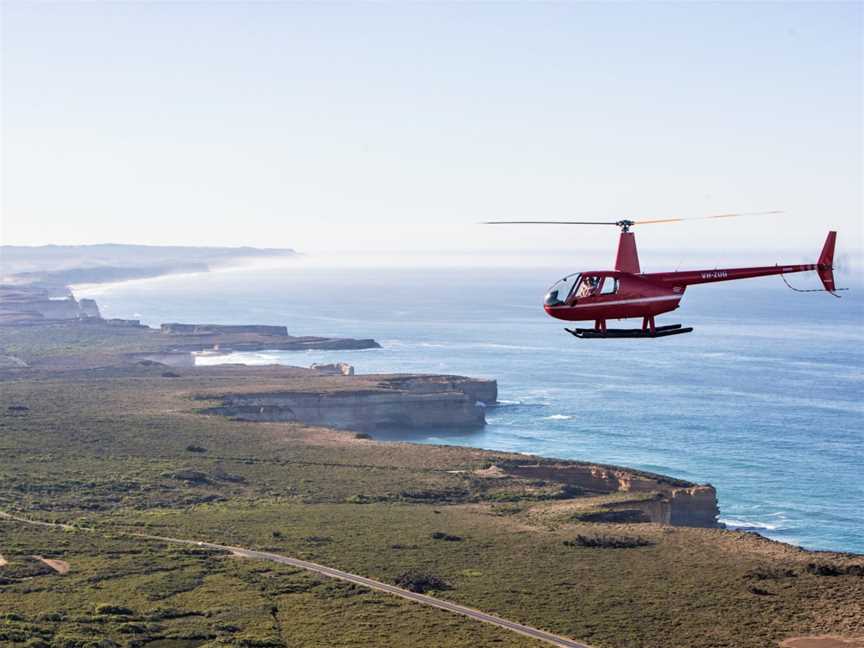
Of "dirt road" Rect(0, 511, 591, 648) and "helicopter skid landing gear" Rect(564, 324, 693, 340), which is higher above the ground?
"helicopter skid landing gear" Rect(564, 324, 693, 340)

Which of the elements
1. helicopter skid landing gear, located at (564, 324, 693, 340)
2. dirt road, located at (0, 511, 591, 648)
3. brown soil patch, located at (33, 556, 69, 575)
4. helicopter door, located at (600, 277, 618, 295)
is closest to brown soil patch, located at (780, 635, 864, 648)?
dirt road, located at (0, 511, 591, 648)

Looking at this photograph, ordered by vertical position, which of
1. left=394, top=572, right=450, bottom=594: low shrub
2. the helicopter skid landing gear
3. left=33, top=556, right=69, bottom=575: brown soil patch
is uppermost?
the helicopter skid landing gear

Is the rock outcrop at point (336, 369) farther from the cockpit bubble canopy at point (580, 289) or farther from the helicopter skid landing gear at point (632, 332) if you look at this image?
the cockpit bubble canopy at point (580, 289)

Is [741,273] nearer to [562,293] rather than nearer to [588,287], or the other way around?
[588,287]

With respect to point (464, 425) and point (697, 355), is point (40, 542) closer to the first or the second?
point (464, 425)

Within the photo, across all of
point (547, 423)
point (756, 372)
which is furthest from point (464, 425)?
point (756, 372)

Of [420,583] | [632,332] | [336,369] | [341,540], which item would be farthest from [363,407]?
[632,332]

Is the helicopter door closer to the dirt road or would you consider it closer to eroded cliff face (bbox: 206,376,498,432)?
the dirt road
